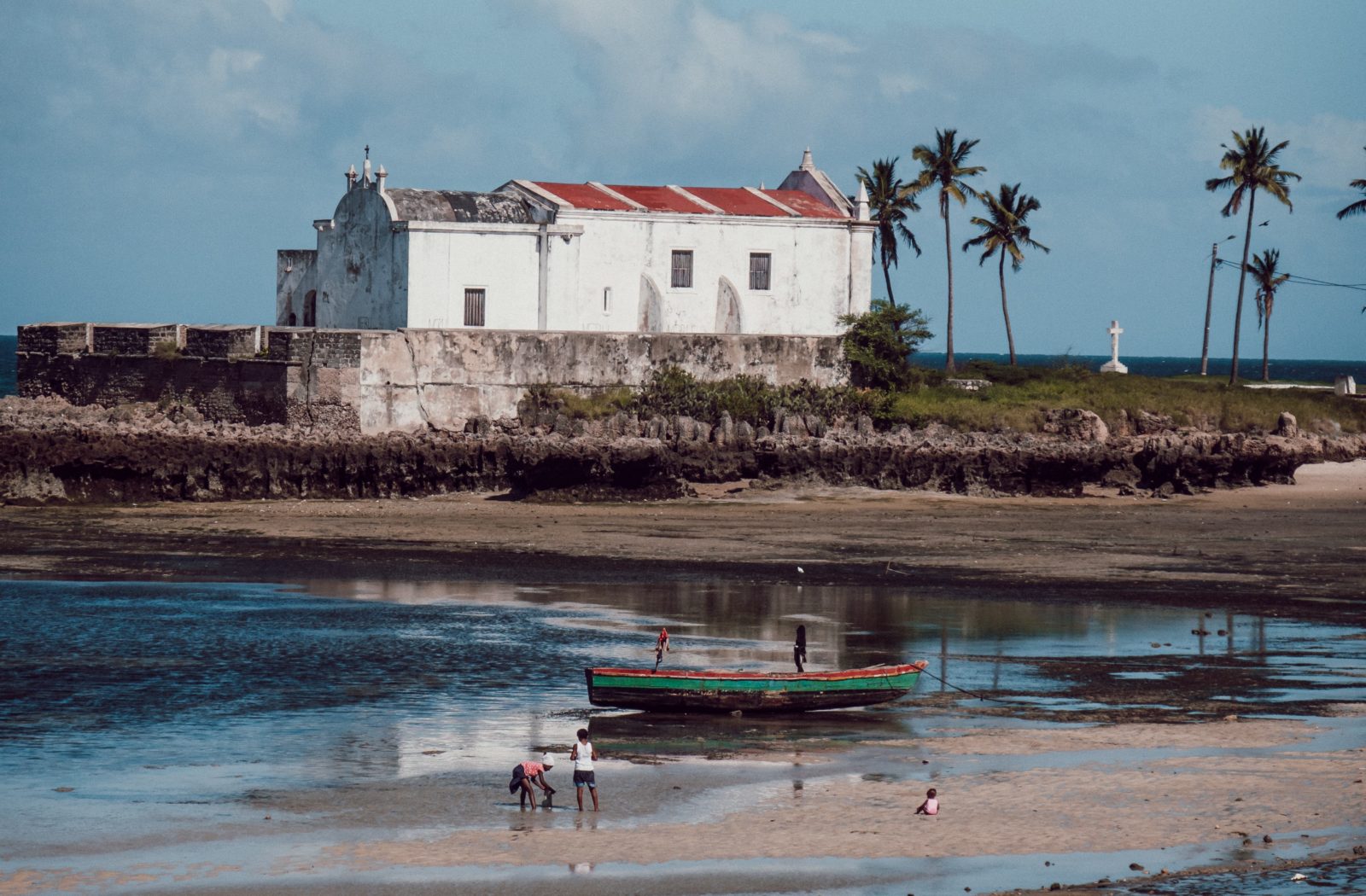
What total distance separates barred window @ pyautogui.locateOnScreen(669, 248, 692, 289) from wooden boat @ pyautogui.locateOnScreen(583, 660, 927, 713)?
3203 centimetres

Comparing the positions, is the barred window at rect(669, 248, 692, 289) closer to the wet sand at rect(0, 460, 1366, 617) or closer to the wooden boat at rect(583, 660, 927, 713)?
the wet sand at rect(0, 460, 1366, 617)

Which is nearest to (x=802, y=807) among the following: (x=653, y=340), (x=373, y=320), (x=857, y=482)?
(x=857, y=482)

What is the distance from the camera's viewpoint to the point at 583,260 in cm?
4981

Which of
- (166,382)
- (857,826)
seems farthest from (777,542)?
(166,382)

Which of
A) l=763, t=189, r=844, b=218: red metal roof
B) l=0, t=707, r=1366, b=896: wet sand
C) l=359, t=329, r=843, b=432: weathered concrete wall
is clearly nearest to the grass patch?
l=359, t=329, r=843, b=432: weathered concrete wall

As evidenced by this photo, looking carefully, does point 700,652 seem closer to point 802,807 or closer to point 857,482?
point 802,807

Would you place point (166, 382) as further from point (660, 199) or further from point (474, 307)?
point (660, 199)

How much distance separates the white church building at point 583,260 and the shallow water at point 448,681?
64.7ft

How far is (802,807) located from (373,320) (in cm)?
3560

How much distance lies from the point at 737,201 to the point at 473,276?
942cm

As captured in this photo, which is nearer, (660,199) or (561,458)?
(561,458)

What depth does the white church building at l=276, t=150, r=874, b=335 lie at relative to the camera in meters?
48.2

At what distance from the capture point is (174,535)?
1403 inches

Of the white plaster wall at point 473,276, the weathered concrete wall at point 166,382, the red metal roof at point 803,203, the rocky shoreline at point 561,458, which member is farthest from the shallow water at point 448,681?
the red metal roof at point 803,203
